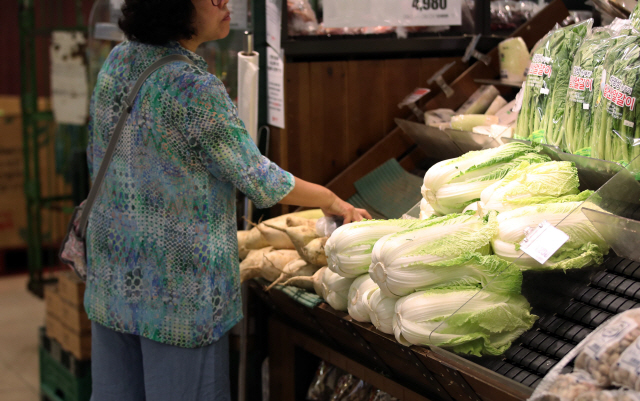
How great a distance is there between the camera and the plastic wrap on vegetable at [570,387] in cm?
124

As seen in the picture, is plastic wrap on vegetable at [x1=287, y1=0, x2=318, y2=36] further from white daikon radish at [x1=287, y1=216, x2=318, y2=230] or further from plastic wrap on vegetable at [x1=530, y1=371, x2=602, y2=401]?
plastic wrap on vegetable at [x1=530, y1=371, x2=602, y2=401]

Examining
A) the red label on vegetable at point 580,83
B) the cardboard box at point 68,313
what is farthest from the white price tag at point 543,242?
the cardboard box at point 68,313

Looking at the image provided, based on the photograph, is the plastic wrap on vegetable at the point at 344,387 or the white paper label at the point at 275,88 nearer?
the plastic wrap on vegetable at the point at 344,387

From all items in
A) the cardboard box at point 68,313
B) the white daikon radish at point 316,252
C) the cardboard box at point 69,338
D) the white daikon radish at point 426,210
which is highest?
the white daikon radish at point 426,210

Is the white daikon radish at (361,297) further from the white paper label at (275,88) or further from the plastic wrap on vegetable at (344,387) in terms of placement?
the white paper label at (275,88)

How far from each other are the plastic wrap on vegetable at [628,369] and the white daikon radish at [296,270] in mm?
1360

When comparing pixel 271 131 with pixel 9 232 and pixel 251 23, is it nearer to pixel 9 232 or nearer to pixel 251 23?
pixel 251 23

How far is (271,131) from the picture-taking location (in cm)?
309

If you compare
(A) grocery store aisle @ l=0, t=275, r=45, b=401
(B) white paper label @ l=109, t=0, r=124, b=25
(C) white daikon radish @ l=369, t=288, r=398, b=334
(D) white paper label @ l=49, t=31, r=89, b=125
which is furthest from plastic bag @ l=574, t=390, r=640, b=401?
(D) white paper label @ l=49, t=31, r=89, b=125

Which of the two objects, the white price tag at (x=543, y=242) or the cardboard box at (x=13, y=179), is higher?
the white price tag at (x=543, y=242)

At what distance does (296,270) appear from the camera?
246 cm

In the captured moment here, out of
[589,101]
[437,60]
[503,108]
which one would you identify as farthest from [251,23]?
[589,101]

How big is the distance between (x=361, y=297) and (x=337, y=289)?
18 centimetres

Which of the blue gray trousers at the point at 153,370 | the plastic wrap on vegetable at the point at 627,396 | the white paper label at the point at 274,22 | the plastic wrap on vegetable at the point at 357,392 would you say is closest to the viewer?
the plastic wrap on vegetable at the point at 627,396
